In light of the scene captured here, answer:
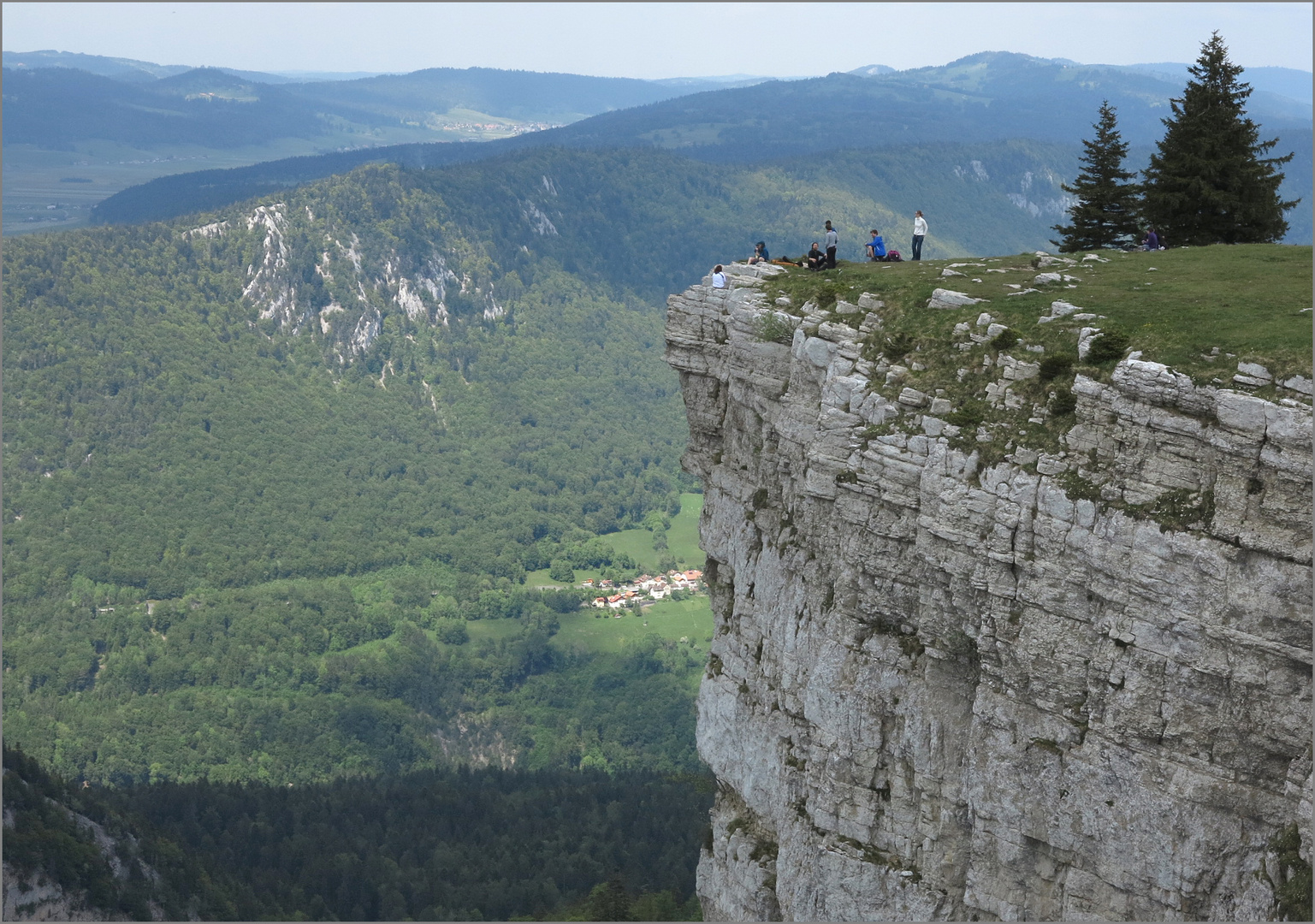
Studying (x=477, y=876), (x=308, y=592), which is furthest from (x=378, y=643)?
(x=477, y=876)

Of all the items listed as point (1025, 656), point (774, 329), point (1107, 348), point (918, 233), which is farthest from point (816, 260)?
point (1025, 656)

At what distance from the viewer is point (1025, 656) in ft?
109

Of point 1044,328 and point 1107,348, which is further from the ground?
point 1044,328

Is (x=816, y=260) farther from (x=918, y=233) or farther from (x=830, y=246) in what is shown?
(x=918, y=233)

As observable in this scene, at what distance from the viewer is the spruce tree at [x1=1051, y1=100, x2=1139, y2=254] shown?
63375 millimetres

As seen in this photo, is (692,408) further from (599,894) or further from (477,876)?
(477,876)

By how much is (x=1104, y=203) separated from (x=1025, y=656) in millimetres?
38439

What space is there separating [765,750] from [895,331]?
1620 centimetres

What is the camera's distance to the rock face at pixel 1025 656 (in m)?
29.3

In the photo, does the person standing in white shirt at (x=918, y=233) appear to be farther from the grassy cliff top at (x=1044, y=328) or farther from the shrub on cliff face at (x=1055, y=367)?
the shrub on cliff face at (x=1055, y=367)

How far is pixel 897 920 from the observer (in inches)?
1490

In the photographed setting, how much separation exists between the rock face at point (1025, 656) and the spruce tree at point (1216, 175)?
27306 mm

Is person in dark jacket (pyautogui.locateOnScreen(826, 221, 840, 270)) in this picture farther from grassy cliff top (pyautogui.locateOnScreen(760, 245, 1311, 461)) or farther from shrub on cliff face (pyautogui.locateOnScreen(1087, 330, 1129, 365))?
shrub on cliff face (pyautogui.locateOnScreen(1087, 330, 1129, 365))

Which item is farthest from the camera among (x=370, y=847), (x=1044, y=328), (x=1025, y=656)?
(x=370, y=847)
